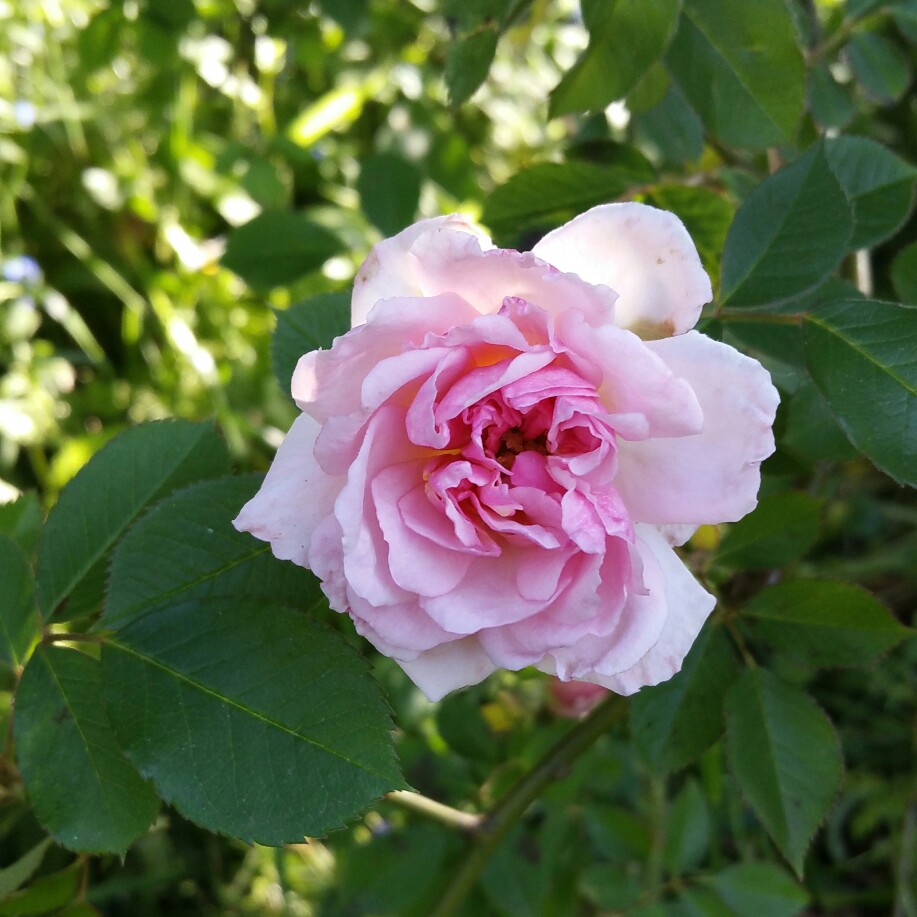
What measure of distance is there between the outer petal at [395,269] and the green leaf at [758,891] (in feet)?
3.40

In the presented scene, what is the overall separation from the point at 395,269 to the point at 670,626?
237 mm

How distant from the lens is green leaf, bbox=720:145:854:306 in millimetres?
601

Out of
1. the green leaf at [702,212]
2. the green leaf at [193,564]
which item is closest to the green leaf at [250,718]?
the green leaf at [193,564]

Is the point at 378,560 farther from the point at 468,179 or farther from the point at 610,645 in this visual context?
the point at 468,179

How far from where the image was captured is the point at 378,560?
46 centimetres

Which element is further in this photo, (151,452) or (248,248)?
(248,248)

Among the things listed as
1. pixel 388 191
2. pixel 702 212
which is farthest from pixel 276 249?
pixel 702 212

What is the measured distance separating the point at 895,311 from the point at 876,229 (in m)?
0.22

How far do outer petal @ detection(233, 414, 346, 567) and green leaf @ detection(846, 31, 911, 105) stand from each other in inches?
31.1

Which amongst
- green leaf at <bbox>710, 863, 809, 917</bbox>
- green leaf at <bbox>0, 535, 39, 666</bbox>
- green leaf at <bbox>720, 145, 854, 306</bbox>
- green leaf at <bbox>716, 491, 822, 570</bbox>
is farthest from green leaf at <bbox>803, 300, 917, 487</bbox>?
green leaf at <bbox>710, 863, 809, 917</bbox>

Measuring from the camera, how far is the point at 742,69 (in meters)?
0.67

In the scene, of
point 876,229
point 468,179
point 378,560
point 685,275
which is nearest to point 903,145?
point 468,179

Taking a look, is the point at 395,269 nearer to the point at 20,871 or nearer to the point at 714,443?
the point at 714,443

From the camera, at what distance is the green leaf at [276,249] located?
3.50ft
